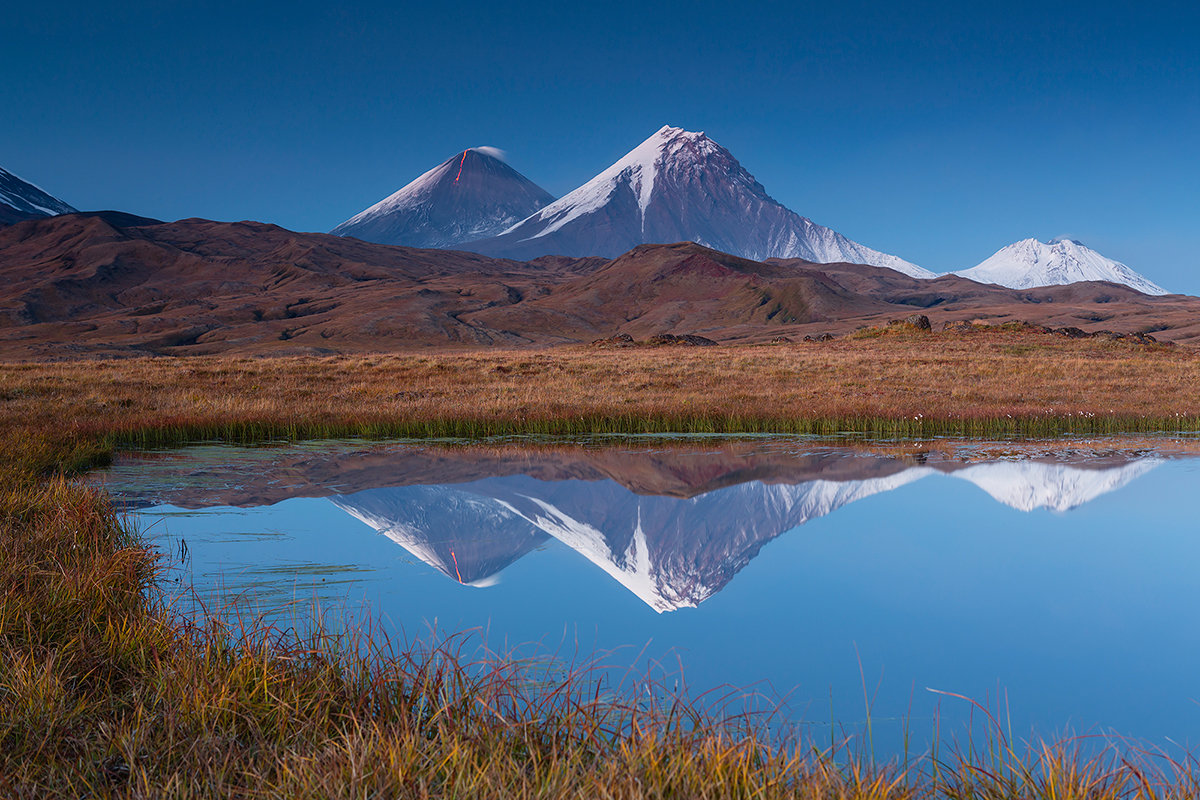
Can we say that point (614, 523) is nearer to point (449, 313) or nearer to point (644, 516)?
point (644, 516)

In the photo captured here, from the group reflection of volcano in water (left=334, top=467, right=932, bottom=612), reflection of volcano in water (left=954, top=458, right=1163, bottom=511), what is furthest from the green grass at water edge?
reflection of volcano in water (left=334, top=467, right=932, bottom=612)

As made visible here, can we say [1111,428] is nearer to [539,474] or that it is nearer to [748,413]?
[748,413]

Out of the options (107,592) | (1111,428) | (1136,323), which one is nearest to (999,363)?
(1111,428)

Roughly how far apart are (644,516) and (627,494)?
5.36 feet

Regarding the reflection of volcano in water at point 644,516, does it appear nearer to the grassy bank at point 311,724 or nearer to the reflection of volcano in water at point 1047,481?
the reflection of volcano in water at point 1047,481

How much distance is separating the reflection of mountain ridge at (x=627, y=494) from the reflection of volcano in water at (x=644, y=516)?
0.03 metres

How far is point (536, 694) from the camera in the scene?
5090 mm

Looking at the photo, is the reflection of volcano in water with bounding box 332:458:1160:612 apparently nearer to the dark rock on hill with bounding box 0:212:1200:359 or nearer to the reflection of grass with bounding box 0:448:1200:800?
the reflection of grass with bounding box 0:448:1200:800

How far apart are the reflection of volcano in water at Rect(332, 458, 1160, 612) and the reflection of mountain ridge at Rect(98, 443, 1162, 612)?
0.09 feet

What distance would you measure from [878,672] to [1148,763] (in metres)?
1.73

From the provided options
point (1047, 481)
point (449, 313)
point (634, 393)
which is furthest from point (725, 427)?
point (449, 313)

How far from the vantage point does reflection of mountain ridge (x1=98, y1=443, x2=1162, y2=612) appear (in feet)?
31.9

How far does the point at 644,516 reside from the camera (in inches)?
475

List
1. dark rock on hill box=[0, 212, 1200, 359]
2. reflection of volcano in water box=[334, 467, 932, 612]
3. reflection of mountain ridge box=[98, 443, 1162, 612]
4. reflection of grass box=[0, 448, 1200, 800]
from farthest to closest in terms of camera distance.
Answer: dark rock on hill box=[0, 212, 1200, 359], reflection of mountain ridge box=[98, 443, 1162, 612], reflection of volcano in water box=[334, 467, 932, 612], reflection of grass box=[0, 448, 1200, 800]
